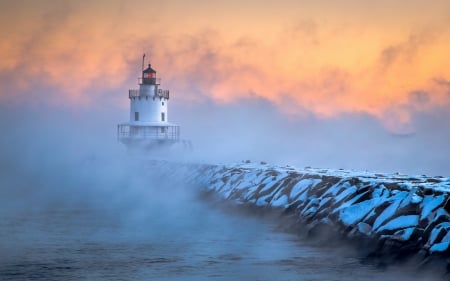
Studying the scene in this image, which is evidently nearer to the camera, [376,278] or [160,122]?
[376,278]

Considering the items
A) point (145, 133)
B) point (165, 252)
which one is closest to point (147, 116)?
point (145, 133)

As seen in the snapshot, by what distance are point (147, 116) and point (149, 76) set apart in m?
2.75

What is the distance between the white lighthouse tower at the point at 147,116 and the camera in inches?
1925

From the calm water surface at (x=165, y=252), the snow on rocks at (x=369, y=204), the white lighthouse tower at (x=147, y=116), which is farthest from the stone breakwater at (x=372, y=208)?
the white lighthouse tower at (x=147, y=116)

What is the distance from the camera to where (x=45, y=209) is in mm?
29656

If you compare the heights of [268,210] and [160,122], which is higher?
[160,122]

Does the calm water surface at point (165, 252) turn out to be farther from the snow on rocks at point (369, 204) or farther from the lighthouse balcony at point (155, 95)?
the lighthouse balcony at point (155, 95)

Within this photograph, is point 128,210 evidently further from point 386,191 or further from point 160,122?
point 160,122

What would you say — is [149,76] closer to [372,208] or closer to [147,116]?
[147,116]

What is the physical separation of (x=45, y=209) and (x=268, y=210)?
34.0ft

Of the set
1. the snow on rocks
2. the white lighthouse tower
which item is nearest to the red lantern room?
the white lighthouse tower

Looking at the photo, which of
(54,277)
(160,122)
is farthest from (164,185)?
(54,277)

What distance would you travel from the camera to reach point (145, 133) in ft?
161

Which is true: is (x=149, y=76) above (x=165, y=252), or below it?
above
